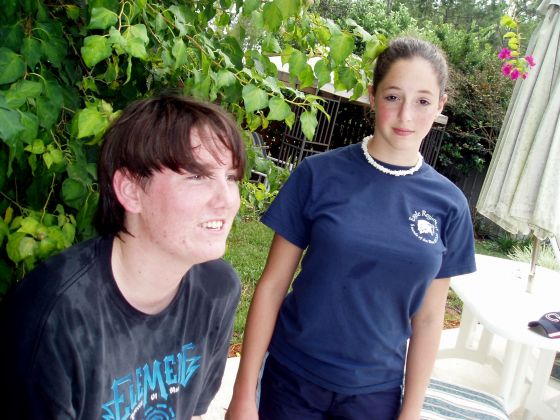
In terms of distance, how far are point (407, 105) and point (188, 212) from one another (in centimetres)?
76

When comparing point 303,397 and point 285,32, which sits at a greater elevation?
point 285,32

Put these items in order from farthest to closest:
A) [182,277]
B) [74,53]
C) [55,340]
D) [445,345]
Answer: [445,345]
[74,53]
[182,277]
[55,340]

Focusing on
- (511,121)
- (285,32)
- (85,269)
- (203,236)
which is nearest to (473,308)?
(511,121)

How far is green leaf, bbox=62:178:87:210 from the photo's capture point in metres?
1.46

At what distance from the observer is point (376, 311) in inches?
61.3

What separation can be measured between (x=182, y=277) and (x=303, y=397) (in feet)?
1.73

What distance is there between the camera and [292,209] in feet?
5.39

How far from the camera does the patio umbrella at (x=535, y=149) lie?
3092mm

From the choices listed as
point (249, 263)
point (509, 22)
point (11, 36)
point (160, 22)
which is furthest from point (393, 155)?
point (249, 263)

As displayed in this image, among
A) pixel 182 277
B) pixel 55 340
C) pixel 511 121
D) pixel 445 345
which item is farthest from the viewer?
pixel 445 345

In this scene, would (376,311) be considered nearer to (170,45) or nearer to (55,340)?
(55,340)

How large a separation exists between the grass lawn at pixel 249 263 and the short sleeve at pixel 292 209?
2.57m

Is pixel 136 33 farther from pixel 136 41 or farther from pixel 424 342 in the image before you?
pixel 424 342

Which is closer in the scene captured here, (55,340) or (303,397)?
(55,340)
